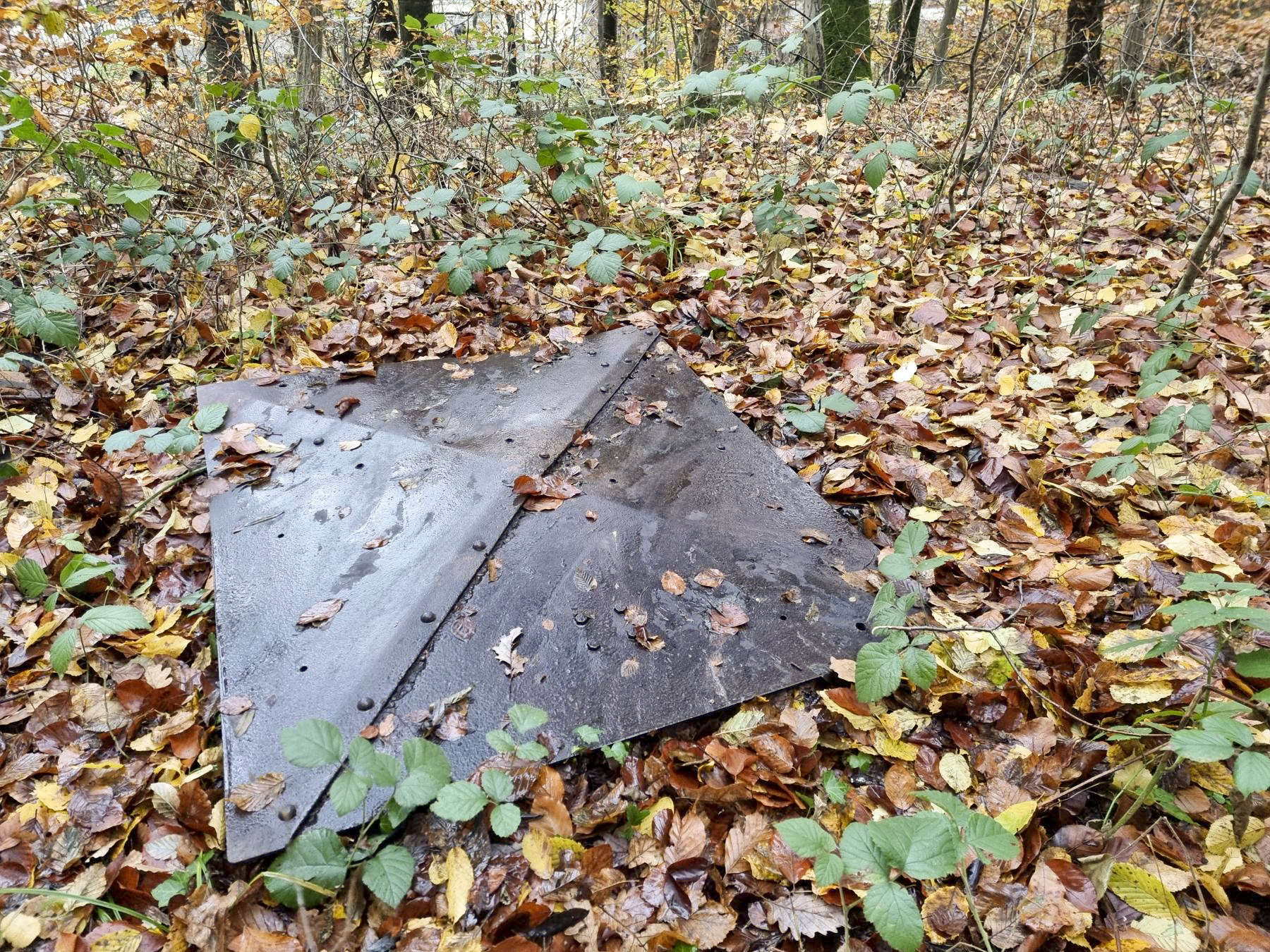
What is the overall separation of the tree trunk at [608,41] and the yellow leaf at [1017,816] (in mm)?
8372

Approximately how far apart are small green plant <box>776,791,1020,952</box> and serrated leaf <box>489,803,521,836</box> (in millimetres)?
506

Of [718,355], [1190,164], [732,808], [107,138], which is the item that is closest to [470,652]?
[732,808]

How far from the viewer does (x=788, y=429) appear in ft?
8.63

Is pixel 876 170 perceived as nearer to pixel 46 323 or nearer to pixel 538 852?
pixel 538 852

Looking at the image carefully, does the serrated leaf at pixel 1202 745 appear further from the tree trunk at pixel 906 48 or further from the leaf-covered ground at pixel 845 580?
the tree trunk at pixel 906 48

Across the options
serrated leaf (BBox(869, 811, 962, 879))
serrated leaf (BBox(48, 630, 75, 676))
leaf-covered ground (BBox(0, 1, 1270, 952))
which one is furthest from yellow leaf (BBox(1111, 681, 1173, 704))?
serrated leaf (BBox(48, 630, 75, 676))

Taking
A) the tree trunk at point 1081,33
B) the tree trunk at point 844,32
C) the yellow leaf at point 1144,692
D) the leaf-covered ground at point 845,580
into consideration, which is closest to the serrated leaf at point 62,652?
the leaf-covered ground at point 845,580

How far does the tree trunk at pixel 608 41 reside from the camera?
27.1ft

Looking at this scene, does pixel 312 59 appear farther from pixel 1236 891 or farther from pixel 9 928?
pixel 1236 891

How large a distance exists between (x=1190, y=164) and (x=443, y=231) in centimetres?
470

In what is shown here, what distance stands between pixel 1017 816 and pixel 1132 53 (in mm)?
6840

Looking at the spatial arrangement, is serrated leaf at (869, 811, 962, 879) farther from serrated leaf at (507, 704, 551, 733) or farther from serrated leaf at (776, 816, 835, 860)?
serrated leaf at (507, 704, 551, 733)

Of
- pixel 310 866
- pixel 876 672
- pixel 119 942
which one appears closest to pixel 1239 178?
pixel 876 672

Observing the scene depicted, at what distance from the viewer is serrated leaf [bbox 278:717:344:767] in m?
1.29
